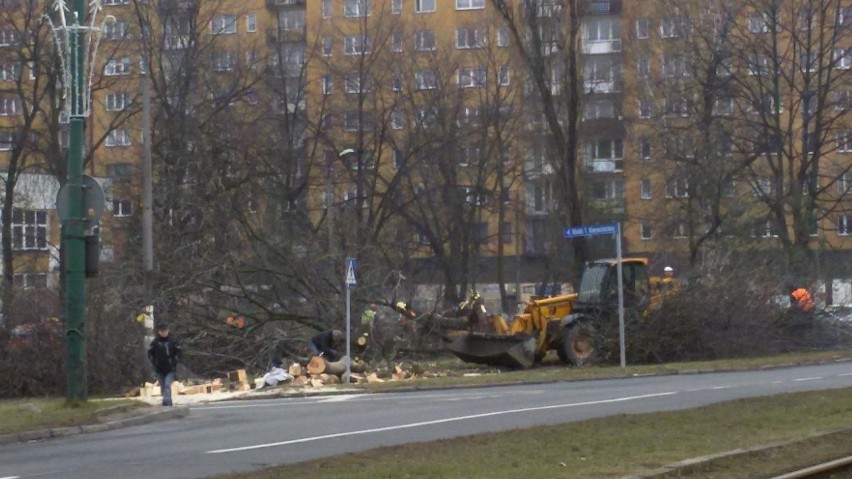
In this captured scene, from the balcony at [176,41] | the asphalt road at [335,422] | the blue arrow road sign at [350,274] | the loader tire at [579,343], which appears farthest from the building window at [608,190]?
the asphalt road at [335,422]

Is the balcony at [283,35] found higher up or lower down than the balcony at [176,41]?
higher up

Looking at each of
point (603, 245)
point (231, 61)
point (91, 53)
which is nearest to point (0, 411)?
point (91, 53)

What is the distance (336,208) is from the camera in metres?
50.4

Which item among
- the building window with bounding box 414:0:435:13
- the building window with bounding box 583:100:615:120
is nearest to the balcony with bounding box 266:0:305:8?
the building window with bounding box 414:0:435:13

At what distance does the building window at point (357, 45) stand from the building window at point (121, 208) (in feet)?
46.9

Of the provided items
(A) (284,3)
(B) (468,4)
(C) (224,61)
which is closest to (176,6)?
(C) (224,61)

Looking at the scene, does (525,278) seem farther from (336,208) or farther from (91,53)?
(91,53)

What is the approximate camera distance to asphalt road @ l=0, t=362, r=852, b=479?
14.6 metres

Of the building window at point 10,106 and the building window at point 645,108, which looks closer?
the building window at point 10,106

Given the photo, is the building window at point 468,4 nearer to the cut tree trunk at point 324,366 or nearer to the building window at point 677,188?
the building window at point 677,188

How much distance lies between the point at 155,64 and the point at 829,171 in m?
28.2

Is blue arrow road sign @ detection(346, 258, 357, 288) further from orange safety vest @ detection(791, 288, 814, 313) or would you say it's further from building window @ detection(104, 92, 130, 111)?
building window @ detection(104, 92, 130, 111)

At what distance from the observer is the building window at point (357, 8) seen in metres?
59.2

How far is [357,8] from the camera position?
6347cm
